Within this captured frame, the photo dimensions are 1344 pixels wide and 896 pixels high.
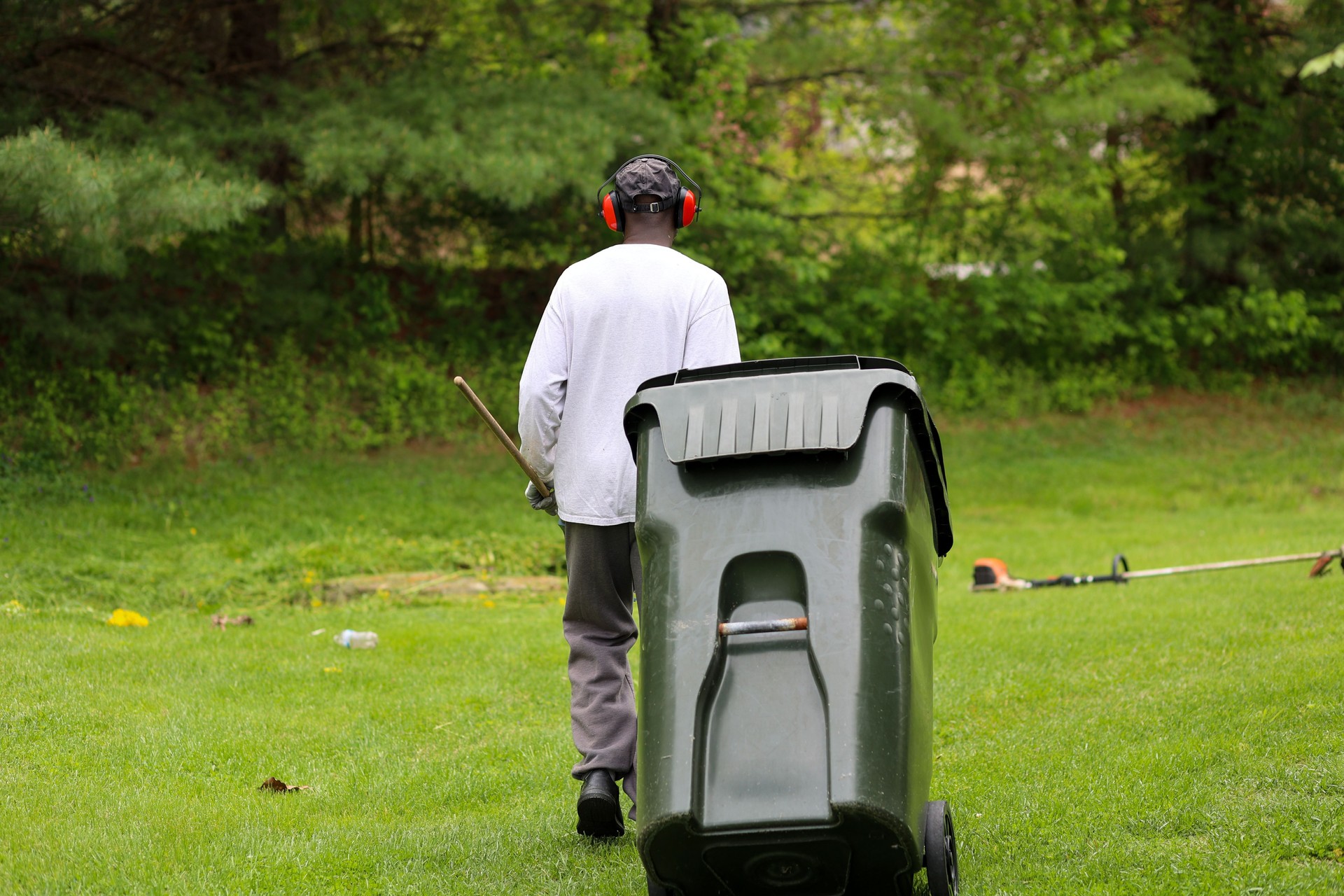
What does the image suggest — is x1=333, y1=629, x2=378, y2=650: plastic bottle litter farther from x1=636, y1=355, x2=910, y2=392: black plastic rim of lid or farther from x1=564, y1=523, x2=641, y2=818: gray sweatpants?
x1=636, y1=355, x2=910, y2=392: black plastic rim of lid

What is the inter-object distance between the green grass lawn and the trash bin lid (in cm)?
125

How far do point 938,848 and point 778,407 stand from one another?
1.10 metres

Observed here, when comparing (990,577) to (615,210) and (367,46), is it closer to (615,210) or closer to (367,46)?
(615,210)

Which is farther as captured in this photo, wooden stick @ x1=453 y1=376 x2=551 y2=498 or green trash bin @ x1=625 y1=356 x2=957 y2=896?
wooden stick @ x1=453 y1=376 x2=551 y2=498

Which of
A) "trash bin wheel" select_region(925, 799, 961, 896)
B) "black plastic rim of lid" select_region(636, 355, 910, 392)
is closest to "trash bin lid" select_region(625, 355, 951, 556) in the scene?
"black plastic rim of lid" select_region(636, 355, 910, 392)

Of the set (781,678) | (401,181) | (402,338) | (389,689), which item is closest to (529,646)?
(389,689)

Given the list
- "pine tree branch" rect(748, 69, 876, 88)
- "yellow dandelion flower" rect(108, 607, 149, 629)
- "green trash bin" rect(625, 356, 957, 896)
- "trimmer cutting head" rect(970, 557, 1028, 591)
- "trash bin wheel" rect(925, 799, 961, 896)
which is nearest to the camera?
"green trash bin" rect(625, 356, 957, 896)

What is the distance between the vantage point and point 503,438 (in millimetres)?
3693

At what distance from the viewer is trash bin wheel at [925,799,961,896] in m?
3.00

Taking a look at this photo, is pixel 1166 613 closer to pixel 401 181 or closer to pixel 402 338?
pixel 401 181

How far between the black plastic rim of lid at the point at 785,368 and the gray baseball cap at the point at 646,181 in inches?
35.8

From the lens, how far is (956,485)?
1477 cm

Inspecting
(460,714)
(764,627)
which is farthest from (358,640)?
(764,627)

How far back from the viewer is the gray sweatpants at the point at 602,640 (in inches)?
152
